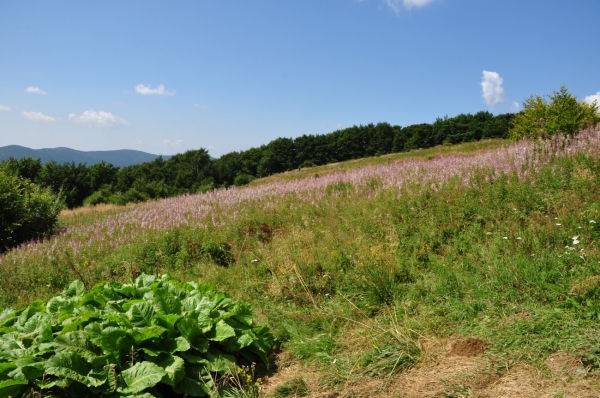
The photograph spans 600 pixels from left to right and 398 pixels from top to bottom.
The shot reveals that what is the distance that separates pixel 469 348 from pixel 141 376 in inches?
109

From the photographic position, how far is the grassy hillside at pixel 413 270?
3.05m

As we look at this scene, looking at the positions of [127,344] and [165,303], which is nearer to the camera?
[127,344]

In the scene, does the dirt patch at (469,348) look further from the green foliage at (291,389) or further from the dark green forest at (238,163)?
the dark green forest at (238,163)

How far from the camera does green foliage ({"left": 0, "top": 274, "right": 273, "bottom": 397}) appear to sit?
2748 mm

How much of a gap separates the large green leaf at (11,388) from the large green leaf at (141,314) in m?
0.86

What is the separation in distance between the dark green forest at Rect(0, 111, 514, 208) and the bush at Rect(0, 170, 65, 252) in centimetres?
1087

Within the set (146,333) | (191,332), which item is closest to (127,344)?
(146,333)

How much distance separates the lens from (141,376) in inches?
111

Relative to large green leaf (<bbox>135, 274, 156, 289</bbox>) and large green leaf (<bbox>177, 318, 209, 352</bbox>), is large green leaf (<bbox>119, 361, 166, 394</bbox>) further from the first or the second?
large green leaf (<bbox>135, 274, 156, 289</bbox>)

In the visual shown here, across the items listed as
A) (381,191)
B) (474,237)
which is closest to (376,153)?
(381,191)

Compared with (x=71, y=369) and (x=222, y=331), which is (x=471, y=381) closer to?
(x=222, y=331)

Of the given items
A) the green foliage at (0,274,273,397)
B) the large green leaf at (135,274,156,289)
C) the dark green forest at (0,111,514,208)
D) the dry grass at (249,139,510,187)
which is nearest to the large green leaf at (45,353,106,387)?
the green foliage at (0,274,273,397)

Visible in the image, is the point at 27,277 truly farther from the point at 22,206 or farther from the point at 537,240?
the point at 537,240

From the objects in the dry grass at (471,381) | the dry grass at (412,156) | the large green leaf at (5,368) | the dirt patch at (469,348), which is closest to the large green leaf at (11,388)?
the large green leaf at (5,368)
